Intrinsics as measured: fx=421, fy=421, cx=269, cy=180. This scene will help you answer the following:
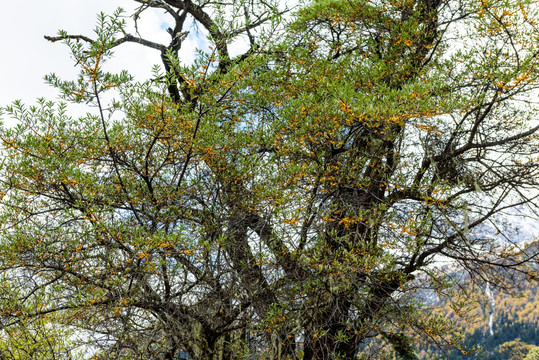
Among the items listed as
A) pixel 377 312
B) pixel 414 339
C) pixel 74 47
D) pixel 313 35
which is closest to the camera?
pixel 74 47

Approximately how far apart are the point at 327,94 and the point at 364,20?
168 centimetres

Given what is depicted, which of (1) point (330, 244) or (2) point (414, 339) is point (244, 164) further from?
(2) point (414, 339)

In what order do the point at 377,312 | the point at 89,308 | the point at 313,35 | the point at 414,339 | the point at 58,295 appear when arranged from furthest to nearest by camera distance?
the point at 313,35
the point at 414,339
the point at 377,312
the point at 58,295
the point at 89,308

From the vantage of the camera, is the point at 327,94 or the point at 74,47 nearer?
the point at 74,47

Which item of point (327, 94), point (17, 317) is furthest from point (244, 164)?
point (17, 317)

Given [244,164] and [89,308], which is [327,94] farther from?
[89,308]

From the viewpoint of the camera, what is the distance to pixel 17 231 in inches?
156

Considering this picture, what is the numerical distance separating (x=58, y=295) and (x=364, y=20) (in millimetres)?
4890

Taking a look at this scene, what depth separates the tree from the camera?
3.79 metres

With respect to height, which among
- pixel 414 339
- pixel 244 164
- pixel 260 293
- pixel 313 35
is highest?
pixel 313 35

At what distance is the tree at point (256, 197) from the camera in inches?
149

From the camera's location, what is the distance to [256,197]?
13.8 ft

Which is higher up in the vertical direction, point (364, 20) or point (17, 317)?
point (364, 20)

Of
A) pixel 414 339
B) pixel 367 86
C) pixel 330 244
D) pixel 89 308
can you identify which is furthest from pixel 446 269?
pixel 89 308
